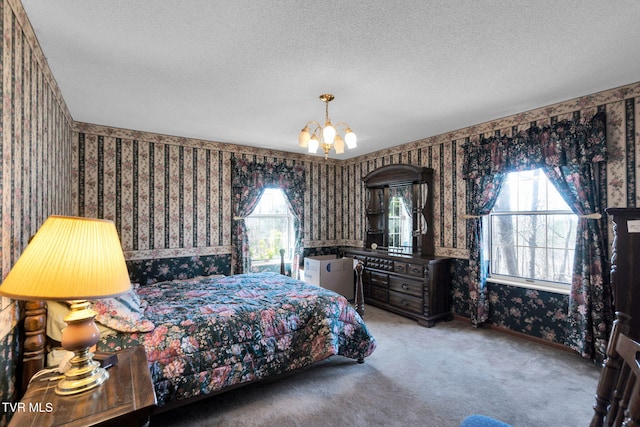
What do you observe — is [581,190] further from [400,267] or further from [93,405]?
[93,405]

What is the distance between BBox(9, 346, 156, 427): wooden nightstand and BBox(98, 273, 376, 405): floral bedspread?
26.8 inches

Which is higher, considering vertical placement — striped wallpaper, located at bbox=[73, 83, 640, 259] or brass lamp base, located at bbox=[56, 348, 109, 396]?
striped wallpaper, located at bbox=[73, 83, 640, 259]

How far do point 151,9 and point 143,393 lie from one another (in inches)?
77.7

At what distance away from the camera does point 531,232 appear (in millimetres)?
3564

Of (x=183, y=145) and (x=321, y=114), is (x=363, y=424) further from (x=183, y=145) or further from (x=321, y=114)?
(x=183, y=145)

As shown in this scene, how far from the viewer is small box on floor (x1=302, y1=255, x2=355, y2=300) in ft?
15.9

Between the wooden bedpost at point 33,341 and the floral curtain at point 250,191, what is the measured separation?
10.0 feet

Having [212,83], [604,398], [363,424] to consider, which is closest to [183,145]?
[212,83]

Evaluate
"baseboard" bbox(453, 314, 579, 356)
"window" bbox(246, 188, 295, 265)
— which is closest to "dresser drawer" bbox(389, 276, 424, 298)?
"baseboard" bbox(453, 314, 579, 356)

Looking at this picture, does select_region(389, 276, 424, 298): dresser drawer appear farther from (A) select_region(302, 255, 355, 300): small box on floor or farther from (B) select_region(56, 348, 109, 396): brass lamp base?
(B) select_region(56, 348, 109, 396): brass lamp base

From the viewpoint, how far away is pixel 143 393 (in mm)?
1279

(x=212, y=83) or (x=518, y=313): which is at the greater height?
(x=212, y=83)

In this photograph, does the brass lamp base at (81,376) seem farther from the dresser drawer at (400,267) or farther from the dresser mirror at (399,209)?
the dresser mirror at (399,209)

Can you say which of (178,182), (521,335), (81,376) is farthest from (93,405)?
(521,335)
